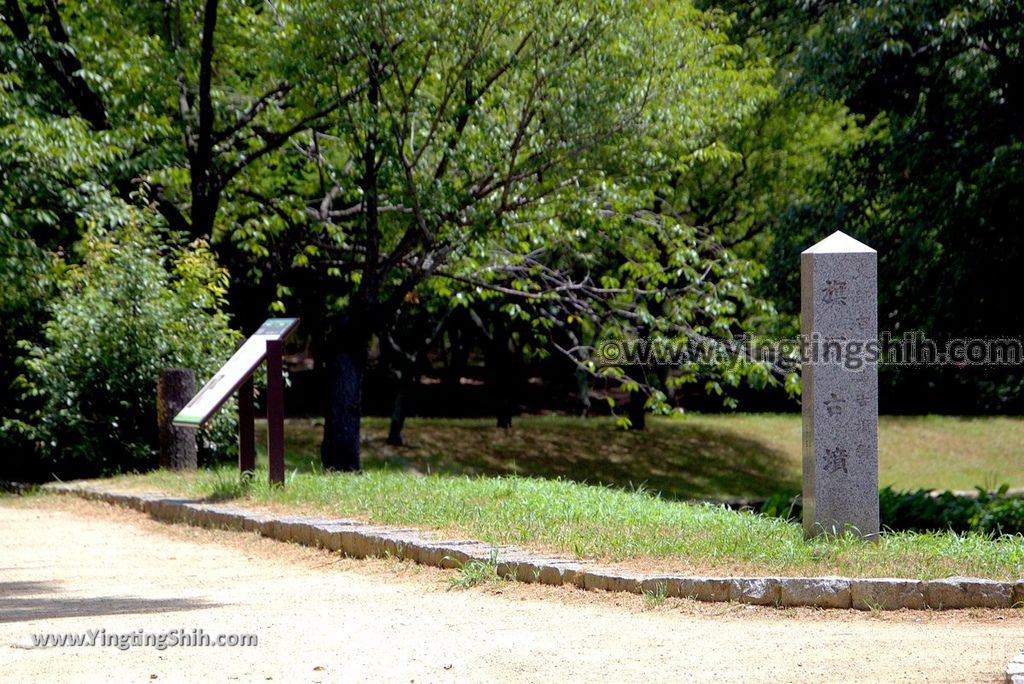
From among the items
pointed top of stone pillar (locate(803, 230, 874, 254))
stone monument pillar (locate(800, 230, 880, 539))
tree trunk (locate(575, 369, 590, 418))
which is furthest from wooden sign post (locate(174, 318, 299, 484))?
tree trunk (locate(575, 369, 590, 418))

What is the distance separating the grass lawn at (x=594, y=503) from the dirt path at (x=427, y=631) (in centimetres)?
64

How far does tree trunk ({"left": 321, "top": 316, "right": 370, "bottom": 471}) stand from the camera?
1616 cm

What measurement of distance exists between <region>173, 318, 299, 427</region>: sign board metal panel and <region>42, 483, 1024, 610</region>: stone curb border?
2.12 meters

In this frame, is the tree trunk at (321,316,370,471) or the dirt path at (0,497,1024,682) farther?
the tree trunk at (321,316,370,471)

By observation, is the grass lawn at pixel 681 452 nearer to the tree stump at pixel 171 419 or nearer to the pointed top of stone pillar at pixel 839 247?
the tree stump at pixel 171 419

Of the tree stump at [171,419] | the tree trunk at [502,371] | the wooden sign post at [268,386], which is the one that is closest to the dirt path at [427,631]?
the wooden sign post at [268,386]

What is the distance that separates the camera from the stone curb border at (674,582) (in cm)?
695

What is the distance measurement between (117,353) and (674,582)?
33.4ft

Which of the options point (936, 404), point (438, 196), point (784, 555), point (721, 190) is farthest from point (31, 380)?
point (936, 404)

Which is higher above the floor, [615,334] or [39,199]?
[39,199]

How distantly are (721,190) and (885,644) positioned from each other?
73.0ft

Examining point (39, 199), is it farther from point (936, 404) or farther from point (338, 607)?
point (936, 404)

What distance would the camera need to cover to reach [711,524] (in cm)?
938

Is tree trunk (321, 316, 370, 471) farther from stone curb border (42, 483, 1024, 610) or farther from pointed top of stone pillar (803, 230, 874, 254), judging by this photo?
pointed top of stone pillar (803, 230, 874, 254)
